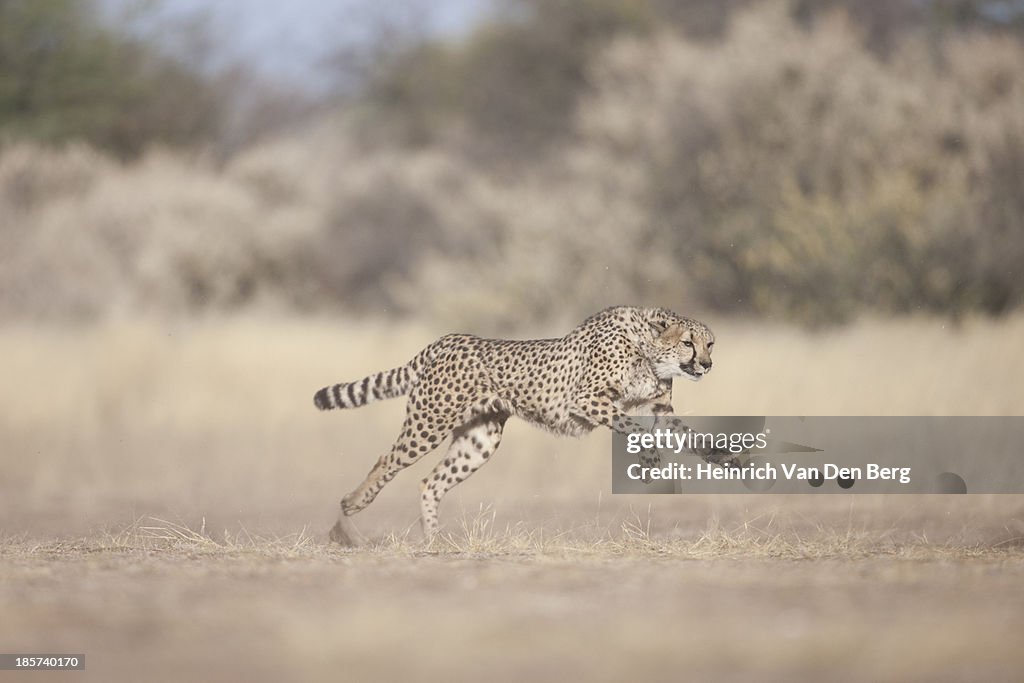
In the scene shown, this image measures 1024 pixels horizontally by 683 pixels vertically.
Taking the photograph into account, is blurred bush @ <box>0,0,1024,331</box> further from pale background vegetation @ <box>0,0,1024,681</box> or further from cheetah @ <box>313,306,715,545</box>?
cheetah @ <box>313,306,715,545</box>

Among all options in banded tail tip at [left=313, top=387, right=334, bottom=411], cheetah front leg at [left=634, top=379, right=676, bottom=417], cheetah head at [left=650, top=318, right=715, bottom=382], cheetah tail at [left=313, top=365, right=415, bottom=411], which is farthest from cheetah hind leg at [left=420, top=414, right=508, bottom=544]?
cheetah head at [left=650, top=318, right=715, bottom=382]

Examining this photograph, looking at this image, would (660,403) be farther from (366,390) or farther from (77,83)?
(77,83)

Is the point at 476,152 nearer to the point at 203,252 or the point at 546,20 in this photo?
the point at 546,20

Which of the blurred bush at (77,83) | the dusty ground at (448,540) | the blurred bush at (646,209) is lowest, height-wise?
the dusty ground at (448,540)

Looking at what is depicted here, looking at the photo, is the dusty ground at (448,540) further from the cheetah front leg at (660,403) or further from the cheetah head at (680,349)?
the cheetah head at (680,349)

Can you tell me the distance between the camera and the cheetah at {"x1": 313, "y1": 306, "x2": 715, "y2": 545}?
6949 mm

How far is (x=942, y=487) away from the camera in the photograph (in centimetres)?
923

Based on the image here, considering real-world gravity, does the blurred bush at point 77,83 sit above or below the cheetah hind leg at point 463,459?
above

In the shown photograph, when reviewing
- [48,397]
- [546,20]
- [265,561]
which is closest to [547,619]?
[265,561]

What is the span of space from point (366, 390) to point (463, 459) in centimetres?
58

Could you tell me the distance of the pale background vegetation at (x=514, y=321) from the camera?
486 centimetres

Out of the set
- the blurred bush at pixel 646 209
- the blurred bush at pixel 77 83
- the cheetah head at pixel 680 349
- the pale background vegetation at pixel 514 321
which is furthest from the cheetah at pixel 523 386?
the blurred bush at pixel 77 83

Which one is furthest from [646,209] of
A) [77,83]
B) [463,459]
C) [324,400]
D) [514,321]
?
[77,83]

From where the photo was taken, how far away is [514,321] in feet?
55.0
